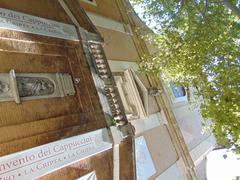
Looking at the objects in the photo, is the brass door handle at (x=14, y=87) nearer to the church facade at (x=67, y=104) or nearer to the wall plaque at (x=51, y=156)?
the church facade at (x=67, y=104)

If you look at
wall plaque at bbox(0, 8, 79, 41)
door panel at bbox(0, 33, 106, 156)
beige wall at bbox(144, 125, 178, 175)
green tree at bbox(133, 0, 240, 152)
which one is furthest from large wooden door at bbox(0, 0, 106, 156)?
green tree at bbox(133, 0, 240, 152)

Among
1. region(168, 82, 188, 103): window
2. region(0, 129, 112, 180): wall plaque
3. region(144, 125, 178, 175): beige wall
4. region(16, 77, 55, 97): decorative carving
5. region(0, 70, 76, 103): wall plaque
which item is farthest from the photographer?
region(168, 82, 188, 103): window

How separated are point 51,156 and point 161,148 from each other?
5478mm

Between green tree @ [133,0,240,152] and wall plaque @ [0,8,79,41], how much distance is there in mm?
4344

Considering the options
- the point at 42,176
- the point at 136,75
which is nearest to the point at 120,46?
the point at 136,75

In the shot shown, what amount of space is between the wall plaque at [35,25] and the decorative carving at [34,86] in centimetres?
95

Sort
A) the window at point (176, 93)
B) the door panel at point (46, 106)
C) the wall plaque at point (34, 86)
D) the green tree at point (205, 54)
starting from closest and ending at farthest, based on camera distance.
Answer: the door panel at point (46, 106) < the wall plaque at point (34, 86) < the green tree at point (205, 54) < the window at point (176, 93)

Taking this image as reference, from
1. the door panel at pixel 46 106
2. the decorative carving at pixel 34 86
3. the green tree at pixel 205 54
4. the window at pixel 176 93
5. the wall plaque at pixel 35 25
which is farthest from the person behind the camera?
the window at pixel 176 93

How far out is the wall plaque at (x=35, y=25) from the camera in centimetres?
533

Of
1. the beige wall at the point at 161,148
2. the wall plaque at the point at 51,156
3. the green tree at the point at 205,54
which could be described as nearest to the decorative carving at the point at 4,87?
the wall plaque at the point at 51,156

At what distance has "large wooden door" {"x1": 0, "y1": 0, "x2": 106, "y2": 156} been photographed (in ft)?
15.3

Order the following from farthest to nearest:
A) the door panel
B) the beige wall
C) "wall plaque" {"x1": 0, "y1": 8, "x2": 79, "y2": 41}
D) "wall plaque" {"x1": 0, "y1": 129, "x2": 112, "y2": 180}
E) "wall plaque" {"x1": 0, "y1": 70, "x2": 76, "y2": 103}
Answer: the beige wall < "wall plaque" {"x1": 0, "y1": 8, "x2": 79, "y2": 41} < "wall plaque" {"x1": 0, "y1": 70, "x2": 76, "y2": 103} < the door panel < "wall plaque" {"x1": 0, "y1": 129, "x2": 112, "y2": 180}

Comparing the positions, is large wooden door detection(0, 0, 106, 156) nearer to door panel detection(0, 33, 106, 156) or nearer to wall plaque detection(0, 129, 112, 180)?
door panel detection(0, 33, 106, 156)

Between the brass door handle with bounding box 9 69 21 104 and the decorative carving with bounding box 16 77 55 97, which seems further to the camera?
the decorative carving with bounding box 16 77 55 97
